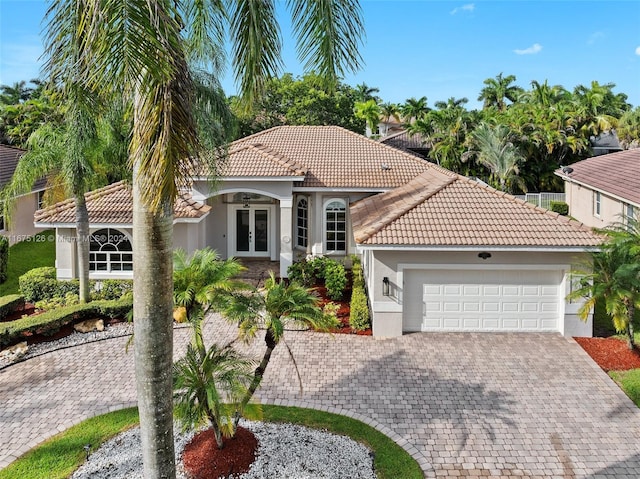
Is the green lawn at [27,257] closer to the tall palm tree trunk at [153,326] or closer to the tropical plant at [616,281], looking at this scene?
the tall palm tree trunk at [153,326]

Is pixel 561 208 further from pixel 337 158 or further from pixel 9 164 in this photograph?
pixel 9 164

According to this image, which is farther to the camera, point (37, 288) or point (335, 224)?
point (335, 224)

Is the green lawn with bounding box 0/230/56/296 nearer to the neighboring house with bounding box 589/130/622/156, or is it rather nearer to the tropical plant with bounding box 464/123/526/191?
the tropical plant with bounding box 464/123/526/191

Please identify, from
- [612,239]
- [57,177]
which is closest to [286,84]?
[57,177]

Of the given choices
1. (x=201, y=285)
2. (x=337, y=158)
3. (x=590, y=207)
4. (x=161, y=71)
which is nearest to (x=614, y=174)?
(x=590, y=207)

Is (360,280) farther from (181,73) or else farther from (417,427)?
(181,73)

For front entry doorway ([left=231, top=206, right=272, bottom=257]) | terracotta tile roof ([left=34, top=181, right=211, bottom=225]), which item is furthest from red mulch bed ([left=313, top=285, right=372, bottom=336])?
terracotta tile roof ([left=34, top=181, right=211, bottom=225])
